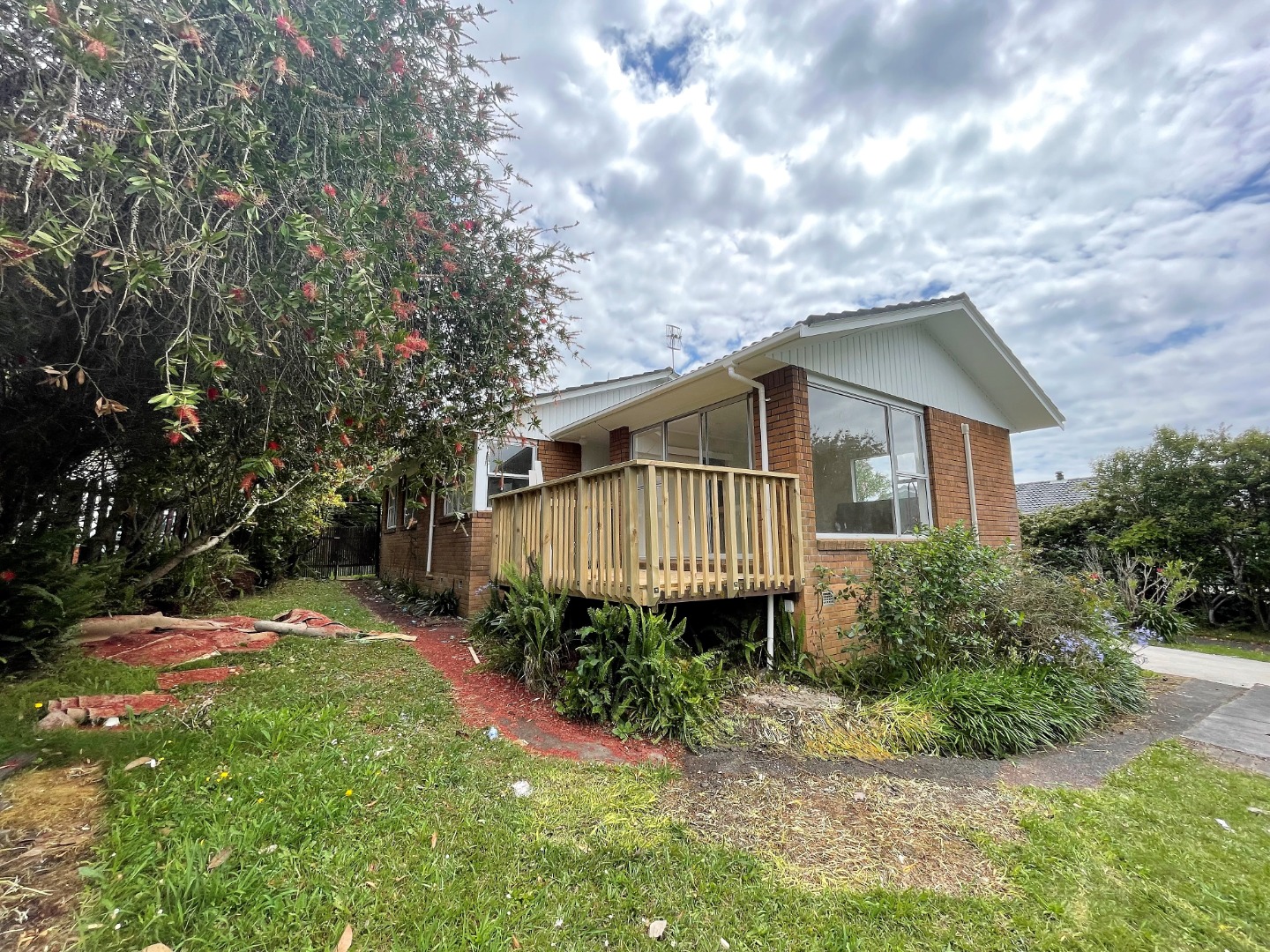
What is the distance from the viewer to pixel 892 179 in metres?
7.88

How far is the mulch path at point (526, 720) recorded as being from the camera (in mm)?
3941

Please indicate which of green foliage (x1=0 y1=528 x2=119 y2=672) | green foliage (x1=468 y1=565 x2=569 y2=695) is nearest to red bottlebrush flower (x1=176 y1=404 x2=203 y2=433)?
green foliage (x1=468 y1=565 x2=569 y2=695)

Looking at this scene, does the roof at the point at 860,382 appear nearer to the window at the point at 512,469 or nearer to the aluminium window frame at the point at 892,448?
the aluminium window frame at the point at 892,448

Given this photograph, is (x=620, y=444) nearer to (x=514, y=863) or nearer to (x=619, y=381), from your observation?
(x=619, y=381)

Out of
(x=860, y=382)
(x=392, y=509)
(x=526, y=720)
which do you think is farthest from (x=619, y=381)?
(x=392, y=509)

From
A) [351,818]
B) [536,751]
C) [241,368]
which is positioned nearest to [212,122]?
[241,368]

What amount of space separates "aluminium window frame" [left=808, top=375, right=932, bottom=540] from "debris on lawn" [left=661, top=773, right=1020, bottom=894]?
10.7ft

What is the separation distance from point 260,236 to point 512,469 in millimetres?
7336

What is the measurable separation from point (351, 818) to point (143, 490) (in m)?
5.67

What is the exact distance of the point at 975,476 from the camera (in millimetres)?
8727

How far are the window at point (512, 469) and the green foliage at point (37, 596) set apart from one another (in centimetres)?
519

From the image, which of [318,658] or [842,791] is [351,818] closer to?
[842,791]

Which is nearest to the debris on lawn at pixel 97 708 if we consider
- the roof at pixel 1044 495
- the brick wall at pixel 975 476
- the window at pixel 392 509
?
the brick wall at pixel 975 476

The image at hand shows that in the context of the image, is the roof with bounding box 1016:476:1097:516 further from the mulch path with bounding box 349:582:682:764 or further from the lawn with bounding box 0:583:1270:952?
the mulch path with bounding box 349:582:682:764
